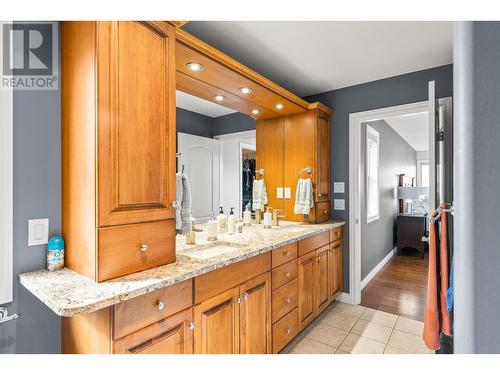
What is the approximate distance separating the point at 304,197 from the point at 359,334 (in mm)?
1327

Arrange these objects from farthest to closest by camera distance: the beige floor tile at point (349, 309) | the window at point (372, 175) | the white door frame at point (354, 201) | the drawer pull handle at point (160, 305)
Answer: the window at point (372, 175), the white door frame at point (354, 201), the beige floor tile at point (349, 309), the drawer pull handle at point (160, 305)

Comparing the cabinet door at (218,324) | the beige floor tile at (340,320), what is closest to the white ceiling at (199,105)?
the cabinet door at (218,324)

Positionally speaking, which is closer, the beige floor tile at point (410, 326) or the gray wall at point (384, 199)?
the beige floor tile at point (410, 326)

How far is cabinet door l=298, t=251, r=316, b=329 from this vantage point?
224 cm

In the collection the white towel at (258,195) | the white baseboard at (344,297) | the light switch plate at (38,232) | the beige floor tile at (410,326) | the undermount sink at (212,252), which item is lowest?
the beige floor tile at (410,326)

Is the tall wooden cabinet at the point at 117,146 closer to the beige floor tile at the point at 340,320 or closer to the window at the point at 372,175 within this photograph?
the beige floor tile at the point at 340,320

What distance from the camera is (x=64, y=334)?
127 centimetres

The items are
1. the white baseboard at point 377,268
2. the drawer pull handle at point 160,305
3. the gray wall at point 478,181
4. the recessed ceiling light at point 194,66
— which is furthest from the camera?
the white baseboard at point 377,268

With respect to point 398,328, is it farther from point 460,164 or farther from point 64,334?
point 460,164

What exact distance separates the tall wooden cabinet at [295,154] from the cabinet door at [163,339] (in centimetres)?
189

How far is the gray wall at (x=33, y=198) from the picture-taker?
119 cm

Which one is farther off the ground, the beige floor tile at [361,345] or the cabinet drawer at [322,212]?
the cabinet drawer at [322,212]

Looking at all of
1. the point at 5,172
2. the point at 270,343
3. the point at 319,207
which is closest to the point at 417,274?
the point at 319,207
